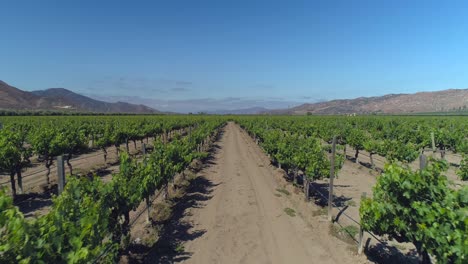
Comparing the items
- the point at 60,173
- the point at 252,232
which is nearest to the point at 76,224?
the point at 60,173

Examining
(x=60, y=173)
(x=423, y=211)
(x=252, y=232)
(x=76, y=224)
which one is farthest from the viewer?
(x=252, y=232)

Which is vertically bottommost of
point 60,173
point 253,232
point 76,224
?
point 253,232

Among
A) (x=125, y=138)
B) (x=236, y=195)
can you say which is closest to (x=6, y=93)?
(x=125, y=138)

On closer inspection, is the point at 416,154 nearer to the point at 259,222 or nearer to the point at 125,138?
the point at 259,222

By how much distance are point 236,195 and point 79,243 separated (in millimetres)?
9027

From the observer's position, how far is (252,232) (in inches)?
337

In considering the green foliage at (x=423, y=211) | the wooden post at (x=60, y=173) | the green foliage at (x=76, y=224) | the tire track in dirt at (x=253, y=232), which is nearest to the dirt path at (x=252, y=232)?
the tire track in dirt at (x=253, y=232)

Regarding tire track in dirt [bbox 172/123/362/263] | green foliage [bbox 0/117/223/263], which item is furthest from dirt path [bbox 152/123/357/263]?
green foliage [bbox 0/117/223/263]

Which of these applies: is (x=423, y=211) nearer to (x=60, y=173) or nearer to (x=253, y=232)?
(x=253, y=232)

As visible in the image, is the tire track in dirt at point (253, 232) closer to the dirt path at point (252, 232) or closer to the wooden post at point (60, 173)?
the dirt path at point (252, 232)

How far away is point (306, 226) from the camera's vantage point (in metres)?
8.98

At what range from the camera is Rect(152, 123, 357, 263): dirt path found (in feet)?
23.4

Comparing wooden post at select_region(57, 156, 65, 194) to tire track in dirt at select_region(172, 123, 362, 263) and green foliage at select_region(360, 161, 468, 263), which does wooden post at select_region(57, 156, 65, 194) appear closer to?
tire track in dirt at select_region(172, 123, 362, 263)

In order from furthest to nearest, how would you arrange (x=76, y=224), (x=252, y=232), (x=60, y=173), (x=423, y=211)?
1. (x=252, y=232)
2. (x=60, y=173)
3. (x=423, y=211)
4. (x=76, y=224)
